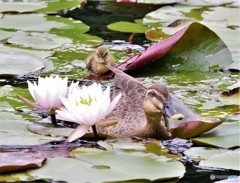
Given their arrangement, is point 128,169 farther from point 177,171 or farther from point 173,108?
point 173,108

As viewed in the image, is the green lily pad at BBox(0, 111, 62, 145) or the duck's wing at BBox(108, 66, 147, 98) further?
the duck's wing at BBox(108, 66, 147, 98)

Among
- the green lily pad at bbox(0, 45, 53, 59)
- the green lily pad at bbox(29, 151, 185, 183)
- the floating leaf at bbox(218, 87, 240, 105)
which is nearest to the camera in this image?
the green lily pad at bbox(29, 151, 185, 183)

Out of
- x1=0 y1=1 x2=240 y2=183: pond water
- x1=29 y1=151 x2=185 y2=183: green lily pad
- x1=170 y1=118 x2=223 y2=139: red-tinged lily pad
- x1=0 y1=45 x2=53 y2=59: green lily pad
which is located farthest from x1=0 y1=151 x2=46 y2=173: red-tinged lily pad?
x1=0 y1=45 x2=53 y2=59: green lily pad

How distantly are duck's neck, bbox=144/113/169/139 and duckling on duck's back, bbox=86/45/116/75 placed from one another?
1.13 meters

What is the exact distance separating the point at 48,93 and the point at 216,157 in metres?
0.90

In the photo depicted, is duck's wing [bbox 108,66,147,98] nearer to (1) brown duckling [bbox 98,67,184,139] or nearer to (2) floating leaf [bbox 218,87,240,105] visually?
(1) brown duckling [bbox 98,67,184,139]

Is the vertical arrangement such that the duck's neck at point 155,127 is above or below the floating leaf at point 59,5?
below

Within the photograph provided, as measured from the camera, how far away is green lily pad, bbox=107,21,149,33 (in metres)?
6.24

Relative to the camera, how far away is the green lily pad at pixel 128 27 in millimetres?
6242

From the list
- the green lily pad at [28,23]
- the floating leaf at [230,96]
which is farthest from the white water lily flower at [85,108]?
the green lily pad at [28,23]

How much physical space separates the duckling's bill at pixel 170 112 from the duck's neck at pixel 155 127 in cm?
10

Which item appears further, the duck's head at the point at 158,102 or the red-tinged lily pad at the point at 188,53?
the red-tinged lily pad at the point at 188,53

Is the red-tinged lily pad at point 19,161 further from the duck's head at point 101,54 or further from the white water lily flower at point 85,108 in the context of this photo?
the duck's head at point 101,54

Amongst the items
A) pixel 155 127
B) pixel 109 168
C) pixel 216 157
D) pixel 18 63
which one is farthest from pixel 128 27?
pixel 109 168
